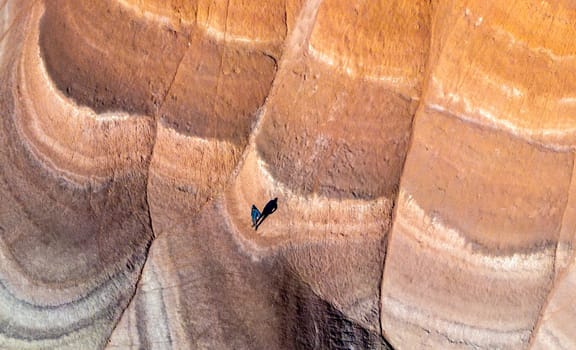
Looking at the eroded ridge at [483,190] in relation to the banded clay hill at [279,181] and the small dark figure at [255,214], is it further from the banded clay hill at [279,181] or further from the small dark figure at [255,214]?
the small dark figure at [255,214]

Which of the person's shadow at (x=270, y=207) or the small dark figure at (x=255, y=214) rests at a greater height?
the person's shadow at (x=270, y=207)

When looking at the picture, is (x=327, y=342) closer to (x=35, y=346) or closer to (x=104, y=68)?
(x=35, y=346)

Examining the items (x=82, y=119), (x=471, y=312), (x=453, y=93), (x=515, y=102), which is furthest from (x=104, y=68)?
(x=471, y=312)

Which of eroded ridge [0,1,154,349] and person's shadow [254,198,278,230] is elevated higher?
person's shadow [254,198,278,230]

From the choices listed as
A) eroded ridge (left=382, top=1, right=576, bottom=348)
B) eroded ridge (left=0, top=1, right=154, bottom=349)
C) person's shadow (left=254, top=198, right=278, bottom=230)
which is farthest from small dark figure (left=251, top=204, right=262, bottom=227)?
eroded ridge (left=382, top=1, right=576, bottom=348)

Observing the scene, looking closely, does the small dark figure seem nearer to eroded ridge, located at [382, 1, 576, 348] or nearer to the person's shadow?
the person's shadow

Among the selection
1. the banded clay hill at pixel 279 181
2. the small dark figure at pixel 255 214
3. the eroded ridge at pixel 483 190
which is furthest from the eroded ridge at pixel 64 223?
the eroded ridge at pixel 483 190

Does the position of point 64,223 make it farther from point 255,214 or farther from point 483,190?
point 483,190

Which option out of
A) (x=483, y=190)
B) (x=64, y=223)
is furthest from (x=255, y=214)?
(x=483, y=190)
